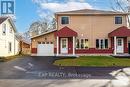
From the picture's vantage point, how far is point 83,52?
4650cm

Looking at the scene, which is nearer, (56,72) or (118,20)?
(56,72)

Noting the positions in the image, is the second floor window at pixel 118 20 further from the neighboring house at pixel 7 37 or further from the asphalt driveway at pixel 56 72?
the asphalt driveway at pixel 56 72

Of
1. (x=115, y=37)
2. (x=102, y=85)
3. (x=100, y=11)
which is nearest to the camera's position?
(x=102, y=85)

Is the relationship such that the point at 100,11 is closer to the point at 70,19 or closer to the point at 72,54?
the point at 70,19

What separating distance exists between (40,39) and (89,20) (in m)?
7.89

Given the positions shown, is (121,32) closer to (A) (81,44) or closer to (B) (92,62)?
(A) (81,44)

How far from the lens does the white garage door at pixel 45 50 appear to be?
4703 cm

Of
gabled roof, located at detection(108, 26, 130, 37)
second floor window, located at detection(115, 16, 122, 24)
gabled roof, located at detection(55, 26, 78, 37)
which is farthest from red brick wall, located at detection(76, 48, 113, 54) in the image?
second floor window, located at detection(115, 16, 122, 24)

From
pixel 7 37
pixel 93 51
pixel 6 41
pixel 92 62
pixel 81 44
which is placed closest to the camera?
pixel 92 62

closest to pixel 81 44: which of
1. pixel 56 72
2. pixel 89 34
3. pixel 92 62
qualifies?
pixel 89 34

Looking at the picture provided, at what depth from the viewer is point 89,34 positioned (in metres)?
46.9

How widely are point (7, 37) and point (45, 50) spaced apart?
618 centimetres

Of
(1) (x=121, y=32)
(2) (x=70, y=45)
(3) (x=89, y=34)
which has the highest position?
(1) (x=121, y=32)

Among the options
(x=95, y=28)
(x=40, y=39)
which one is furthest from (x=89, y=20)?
(x=40, y=39)
